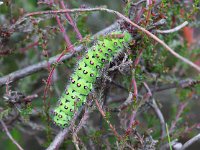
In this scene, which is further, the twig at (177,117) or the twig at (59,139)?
the twig at (177,117)

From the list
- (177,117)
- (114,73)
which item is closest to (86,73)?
(114,73)

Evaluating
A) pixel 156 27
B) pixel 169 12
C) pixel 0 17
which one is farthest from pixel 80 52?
pixel 0 17

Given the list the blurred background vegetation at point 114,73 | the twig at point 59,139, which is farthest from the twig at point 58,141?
the blurred background vegetation at point 114,73

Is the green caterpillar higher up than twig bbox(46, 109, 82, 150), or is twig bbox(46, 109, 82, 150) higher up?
the green caterpillar

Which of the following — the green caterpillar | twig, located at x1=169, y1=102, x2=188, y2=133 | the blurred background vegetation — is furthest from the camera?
twig, located at x1=169, y1=102, x2=188, y2=133

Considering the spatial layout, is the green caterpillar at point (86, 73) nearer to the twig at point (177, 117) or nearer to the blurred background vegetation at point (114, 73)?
the blurred background vegetation at point (114, 73)

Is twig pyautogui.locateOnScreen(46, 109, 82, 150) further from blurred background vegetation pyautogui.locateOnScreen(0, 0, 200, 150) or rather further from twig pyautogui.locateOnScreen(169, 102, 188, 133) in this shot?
twig pyautogui.locateOnScreen(169, 102, 188, 133)

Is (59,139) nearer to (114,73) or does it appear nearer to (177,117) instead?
(114,73)

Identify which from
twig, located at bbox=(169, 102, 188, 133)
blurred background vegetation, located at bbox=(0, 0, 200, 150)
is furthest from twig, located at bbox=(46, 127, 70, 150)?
twig, located at bbox=(169, 102, 188, 133)
